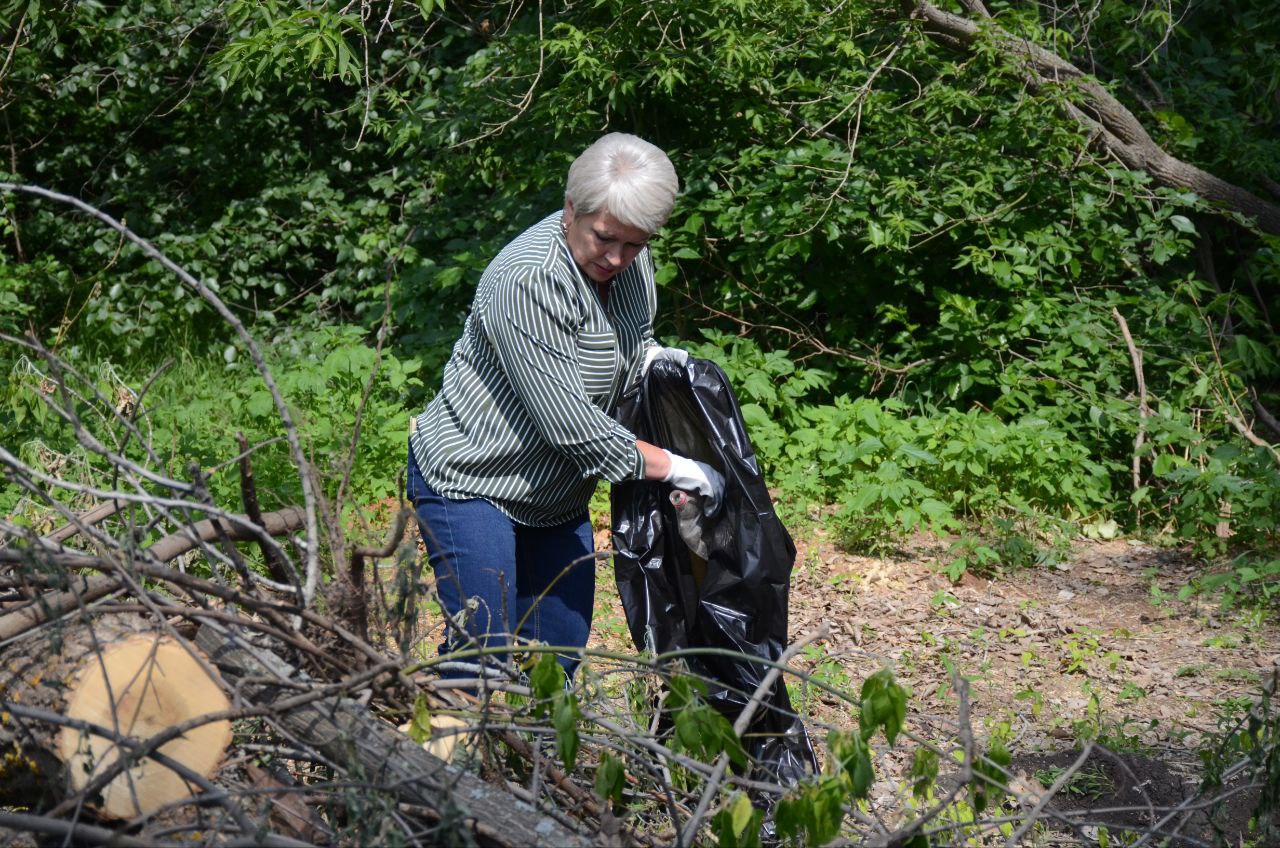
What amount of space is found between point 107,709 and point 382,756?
0.47 metres

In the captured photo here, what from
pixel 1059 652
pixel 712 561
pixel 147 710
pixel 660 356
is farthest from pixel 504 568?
pixel 1059 652

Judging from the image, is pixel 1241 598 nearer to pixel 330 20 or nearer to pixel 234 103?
pixel 330 20

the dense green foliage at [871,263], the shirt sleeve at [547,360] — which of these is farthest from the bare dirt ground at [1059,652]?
the shirt sleeve at [547,360]

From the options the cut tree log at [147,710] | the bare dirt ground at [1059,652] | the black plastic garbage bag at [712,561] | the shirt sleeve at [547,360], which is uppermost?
Answer: the shirt sleeve at [547,360]

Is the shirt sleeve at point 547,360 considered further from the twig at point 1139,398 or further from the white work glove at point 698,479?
the twig at point 1139,398

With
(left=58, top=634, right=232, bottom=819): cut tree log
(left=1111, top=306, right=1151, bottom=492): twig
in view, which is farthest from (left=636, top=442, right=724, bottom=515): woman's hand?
(left=1111, top=306, right=1151, bottom=492): twig

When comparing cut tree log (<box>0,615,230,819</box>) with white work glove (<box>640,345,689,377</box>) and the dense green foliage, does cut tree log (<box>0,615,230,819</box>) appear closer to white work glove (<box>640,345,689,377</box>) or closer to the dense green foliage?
white work glove (<box>640,345,689,377</box>)

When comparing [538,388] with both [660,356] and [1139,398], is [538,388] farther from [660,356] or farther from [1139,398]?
[1139,398]

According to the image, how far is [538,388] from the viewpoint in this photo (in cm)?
279

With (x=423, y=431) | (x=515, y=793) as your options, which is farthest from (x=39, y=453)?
(x=515, y=793)

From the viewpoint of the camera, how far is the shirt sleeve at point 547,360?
279 centimetres

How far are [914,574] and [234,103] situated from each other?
6.12 meters

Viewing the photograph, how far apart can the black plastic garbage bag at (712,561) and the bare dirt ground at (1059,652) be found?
29 centimetres

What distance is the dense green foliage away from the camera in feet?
19.0
